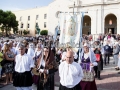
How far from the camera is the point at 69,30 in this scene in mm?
9281

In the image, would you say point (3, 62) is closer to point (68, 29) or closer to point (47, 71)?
point (68, 29)

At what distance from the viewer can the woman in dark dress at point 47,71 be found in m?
5.54

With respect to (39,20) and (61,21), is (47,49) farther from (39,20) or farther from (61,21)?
(39,20)

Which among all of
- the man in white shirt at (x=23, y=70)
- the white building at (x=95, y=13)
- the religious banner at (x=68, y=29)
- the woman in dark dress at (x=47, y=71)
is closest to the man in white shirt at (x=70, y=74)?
the woman in dark dress at (x=47, y=71)

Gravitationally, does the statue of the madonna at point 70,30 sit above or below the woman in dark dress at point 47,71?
above

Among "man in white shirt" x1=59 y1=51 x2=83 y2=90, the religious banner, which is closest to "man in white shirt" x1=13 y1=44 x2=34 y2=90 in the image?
"man in white shirt" x1=59 y1=51 x2=83 y2=90

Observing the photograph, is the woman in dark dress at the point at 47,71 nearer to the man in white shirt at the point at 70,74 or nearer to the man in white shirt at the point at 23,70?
the man in white shirt at the point at 23,70

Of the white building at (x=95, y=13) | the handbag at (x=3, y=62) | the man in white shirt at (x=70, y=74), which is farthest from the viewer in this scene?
the white building at (x=95, y=13)

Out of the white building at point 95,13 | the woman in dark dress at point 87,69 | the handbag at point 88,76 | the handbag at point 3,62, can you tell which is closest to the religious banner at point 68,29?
the woman in dark dress at point 87,69

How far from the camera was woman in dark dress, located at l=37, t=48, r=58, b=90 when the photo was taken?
5.54m

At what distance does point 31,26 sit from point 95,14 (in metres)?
28.9

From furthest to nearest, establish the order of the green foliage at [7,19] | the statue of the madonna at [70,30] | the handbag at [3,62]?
the green foliage at [7,19] → the statue of the madonna at [70,30] → the handbag at [3,62]

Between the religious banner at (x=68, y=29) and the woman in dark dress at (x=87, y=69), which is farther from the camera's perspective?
the religious banner at (x=68, y=29)

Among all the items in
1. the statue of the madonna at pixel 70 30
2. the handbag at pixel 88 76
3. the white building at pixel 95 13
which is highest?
the white building at pixel 95 13
